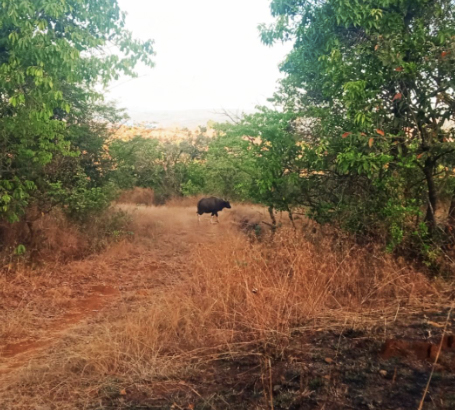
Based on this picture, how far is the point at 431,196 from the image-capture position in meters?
5.87

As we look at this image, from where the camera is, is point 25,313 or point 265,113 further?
point 265,113

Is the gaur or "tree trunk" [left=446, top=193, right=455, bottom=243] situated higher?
"tree trunk" [left=446, top=193, right=455, bottom=243]

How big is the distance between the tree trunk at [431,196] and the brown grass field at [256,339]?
846 mm

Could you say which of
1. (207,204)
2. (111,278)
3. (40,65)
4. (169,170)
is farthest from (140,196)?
(40,65)

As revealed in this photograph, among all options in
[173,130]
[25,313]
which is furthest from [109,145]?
[173,130]

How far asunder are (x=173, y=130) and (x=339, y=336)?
26001 millimetres

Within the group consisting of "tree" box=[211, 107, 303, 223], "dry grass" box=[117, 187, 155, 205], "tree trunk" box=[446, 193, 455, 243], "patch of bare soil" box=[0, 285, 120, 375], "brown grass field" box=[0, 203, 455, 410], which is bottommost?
"dry grass" box=[117, 187, 155, 205]

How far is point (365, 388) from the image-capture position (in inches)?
116

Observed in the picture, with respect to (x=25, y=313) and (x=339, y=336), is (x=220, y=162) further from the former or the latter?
(x=339, y=336)

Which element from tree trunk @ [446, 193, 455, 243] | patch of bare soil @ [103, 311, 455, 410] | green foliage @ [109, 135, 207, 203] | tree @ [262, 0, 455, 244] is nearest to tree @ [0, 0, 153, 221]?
tree @ [262, 0, 455, 244]

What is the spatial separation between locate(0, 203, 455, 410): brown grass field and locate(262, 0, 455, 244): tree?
865 mm

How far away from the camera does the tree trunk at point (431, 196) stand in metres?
5.71

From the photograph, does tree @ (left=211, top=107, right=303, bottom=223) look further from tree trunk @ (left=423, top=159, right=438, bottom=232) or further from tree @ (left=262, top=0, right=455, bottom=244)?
tree trunk @ (left=423, top=159, right=438, bottom=232)

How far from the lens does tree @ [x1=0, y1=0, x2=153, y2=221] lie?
577 cm
